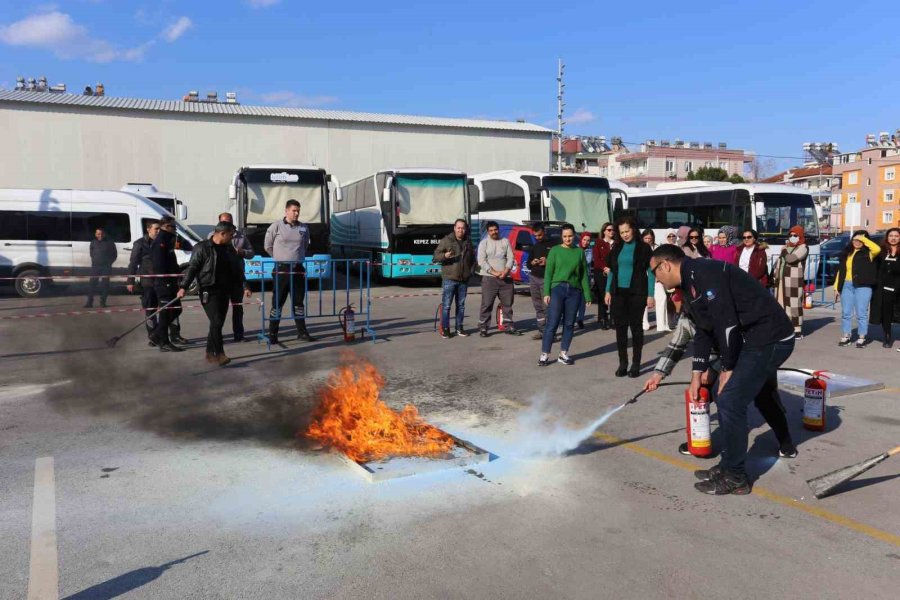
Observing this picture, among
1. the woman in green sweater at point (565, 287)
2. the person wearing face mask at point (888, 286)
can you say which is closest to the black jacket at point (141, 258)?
the woman in green sweater at point (565, 287)

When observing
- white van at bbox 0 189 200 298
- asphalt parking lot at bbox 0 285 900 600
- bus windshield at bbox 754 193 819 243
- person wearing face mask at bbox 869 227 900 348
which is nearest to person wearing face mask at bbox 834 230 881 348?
person wearing face mask at bbox 869 227 900 348

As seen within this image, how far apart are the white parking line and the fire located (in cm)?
203

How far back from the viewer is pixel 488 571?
3.77 m

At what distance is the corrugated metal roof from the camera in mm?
33250

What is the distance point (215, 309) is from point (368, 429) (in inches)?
160

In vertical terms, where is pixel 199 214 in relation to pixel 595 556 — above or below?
above

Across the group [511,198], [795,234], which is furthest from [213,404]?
[511,198]

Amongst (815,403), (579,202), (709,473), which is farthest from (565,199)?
(709,473)

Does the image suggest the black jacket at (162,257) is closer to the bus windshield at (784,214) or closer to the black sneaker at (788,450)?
the black sneaker at (788,450)

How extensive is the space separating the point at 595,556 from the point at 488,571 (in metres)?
0.64

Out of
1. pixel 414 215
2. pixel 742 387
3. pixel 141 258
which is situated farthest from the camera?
pixel 414 215

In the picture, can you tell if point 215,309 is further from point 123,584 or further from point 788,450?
point 788,450

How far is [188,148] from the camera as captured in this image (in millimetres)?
34875

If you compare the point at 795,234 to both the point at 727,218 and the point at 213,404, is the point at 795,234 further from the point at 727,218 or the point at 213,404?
the point at 727,218
